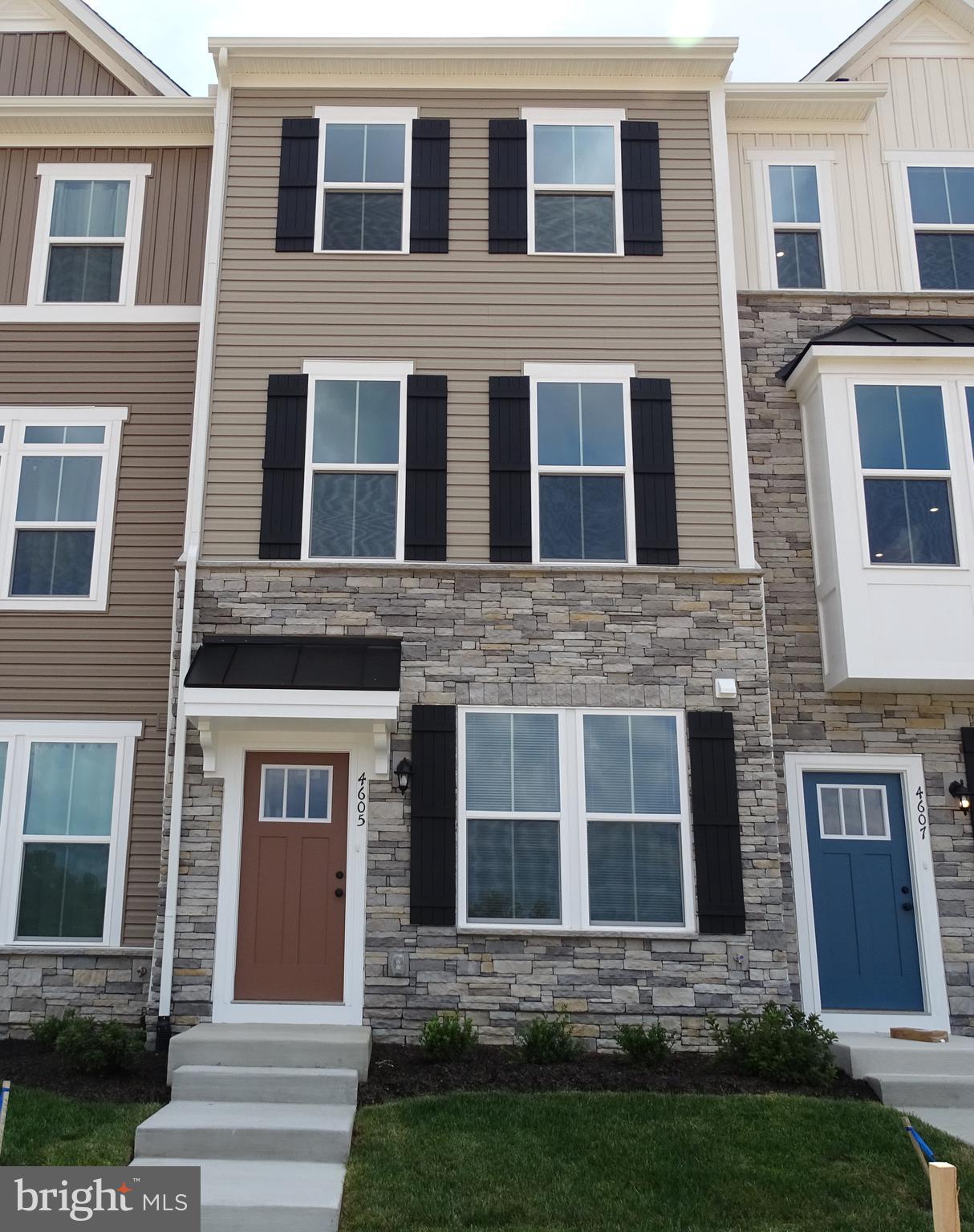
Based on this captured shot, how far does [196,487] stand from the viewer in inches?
352

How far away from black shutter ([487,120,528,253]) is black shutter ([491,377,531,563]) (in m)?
1.36

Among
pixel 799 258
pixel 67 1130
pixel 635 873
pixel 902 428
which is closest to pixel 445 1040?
pixel 635 873

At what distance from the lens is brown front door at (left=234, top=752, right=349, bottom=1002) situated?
26.7 feet

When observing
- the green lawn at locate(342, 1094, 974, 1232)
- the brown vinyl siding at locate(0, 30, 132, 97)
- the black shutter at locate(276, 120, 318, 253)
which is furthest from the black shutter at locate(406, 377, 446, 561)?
the brown vinyl siding at locate(0, 30, 132, 97)

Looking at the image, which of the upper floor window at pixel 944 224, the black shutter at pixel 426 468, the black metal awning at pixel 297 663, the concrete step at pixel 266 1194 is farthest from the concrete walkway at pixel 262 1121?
the upper floor window at pixel 944 224

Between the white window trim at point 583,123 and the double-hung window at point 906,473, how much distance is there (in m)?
2.69

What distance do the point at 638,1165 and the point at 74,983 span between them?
517 centimetres

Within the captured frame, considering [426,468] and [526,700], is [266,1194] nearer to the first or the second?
[526,700]

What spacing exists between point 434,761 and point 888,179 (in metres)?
7.32

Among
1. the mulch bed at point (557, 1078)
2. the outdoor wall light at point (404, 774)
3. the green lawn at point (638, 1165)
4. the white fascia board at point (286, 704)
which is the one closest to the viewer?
the green lawn at point (638, 1165)

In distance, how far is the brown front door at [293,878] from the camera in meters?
8.13

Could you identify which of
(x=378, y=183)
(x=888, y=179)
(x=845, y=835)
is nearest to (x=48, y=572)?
(x=378, y=183)

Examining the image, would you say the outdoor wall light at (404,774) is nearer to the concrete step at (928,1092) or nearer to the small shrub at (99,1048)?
the small shrub at (99,1048)

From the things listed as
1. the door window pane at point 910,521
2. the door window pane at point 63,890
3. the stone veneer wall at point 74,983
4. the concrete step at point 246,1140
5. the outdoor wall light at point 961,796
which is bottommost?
the concrete step at point 246,1140
